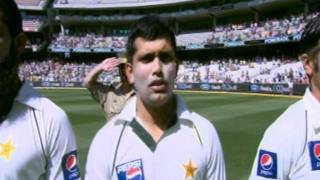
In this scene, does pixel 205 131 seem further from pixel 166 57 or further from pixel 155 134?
pixel 166 57

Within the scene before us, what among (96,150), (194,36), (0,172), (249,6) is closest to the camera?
(0,172)

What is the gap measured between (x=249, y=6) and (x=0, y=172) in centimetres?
5456

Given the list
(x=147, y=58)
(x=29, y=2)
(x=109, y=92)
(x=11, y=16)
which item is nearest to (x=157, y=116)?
(x=147, y=58)

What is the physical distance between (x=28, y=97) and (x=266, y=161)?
4.30 ft

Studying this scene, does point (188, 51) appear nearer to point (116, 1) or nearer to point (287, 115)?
point (116, 1)

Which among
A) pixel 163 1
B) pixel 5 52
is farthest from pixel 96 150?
pixel 163 1

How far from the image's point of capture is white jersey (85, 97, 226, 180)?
263cm

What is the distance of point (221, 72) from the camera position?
162 feet

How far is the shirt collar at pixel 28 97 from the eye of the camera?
2.44 metres

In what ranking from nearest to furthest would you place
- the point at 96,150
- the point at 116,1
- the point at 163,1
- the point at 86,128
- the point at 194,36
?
the point at 96,150, the point at 86,128, the point at 194,36, the point at 163,1, the point at 116,1

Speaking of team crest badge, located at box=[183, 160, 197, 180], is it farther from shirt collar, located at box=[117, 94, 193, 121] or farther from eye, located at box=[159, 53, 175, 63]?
eye, located at box=[159, 53, 175, 63]

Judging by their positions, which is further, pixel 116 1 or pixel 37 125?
pixel 116 1

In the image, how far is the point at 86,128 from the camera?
17.4m

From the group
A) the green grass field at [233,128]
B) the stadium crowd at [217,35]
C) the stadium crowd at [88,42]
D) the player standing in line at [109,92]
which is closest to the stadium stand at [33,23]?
the stadium crowd at [217,35]
